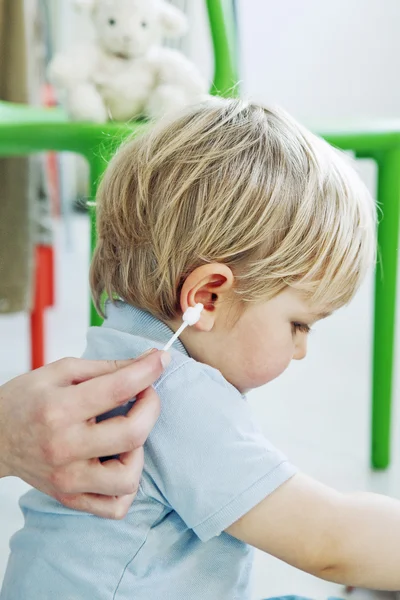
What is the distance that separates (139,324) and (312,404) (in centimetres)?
87

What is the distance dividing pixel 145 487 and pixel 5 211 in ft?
3.01

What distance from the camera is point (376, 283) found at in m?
1.25

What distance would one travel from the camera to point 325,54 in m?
Result: 2.82

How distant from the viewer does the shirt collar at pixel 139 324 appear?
29.2 inches

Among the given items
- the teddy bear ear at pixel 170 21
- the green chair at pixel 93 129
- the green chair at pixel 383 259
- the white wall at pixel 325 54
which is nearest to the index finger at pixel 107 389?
the green chair at pixel 93 129

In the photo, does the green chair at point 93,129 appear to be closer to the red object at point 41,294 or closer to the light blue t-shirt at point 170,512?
the light blue t-shirt at point 170,512

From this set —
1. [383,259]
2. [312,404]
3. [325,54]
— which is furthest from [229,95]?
[325,54]

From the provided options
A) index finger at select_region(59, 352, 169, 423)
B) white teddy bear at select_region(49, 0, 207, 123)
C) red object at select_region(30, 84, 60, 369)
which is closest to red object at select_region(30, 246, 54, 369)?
red object at select_region(30, 84, 60, 369)

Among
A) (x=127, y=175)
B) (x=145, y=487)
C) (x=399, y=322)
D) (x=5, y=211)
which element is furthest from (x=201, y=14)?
(x=145, y=487)

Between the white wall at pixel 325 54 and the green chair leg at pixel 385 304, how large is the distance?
1586 millimetres

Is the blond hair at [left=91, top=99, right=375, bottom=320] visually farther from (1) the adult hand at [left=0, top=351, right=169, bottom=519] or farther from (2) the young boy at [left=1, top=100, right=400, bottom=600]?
(1) the adult hand at [left=0, top=351, right=169, bottom=519]

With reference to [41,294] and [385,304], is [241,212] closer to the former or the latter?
[385,304]

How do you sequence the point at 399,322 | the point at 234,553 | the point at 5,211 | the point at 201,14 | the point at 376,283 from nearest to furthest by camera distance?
the point at 234,553 → the point at 376,283 → the point at 5,211 → the point at 399,322 → the point at 201,14

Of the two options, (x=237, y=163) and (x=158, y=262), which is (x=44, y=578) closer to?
(x=158, y=262)
